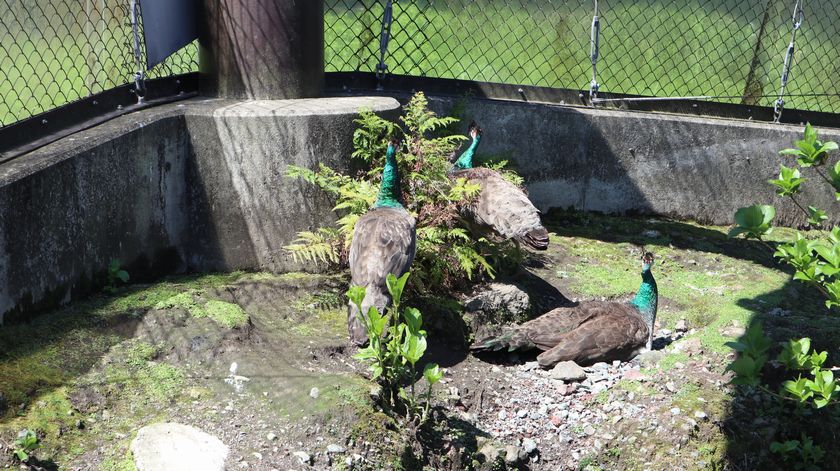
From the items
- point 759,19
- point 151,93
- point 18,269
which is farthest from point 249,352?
point 759,19

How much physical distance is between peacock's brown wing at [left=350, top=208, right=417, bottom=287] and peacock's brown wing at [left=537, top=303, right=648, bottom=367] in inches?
46.9

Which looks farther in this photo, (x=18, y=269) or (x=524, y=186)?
(x=524, y=186)

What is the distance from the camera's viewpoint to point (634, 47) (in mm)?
9141

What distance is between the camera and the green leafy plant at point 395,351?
196 inches

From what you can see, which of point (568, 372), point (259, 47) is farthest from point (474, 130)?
point (568, 372)

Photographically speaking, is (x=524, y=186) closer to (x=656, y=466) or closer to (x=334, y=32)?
(x=334, y=32)

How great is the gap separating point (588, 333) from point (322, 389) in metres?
2.00

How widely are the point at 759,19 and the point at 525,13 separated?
2.44 m

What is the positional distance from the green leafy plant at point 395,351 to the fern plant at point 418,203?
3.64 ft

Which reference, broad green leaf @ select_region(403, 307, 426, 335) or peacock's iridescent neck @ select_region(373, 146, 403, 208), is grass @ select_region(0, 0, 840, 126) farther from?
broad green leaf @ select_region(403, 307, 426, 335)

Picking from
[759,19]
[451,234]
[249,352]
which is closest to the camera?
[249,352]

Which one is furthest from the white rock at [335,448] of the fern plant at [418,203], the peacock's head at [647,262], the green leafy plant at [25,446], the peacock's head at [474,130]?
the peacock's head at [474,130]

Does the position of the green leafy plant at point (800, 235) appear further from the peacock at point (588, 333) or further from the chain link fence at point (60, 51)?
the chain link fence at point (60, 51)

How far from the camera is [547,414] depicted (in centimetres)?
Result: 571
